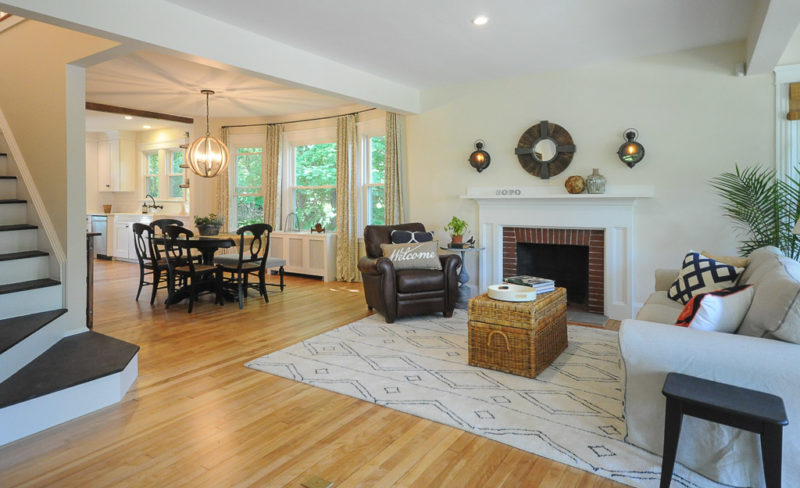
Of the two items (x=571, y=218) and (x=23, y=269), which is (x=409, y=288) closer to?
(x=571, y=218)

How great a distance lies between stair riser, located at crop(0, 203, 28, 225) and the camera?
142 inches

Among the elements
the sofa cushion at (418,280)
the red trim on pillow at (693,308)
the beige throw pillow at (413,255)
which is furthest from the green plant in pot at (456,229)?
the red trim on pillow at (693,308)

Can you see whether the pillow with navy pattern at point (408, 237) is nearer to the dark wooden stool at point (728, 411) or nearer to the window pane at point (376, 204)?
the window pane at point (376, 204)

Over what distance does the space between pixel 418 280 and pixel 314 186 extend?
3.67m

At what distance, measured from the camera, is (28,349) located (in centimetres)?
282

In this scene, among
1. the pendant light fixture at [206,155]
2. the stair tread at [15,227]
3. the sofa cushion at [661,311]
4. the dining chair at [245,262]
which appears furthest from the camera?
the pendant light fixture at [206,155]

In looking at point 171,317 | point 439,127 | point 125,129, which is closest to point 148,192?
point 125,129

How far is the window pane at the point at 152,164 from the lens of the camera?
32.6ft

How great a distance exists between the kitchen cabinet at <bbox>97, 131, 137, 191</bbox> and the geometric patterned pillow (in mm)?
10358

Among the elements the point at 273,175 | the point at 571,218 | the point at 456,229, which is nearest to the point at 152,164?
the point at 273,175

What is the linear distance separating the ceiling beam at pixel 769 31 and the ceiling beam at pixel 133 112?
786 cm

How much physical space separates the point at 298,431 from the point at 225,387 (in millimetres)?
830

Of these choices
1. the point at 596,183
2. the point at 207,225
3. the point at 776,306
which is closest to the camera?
A: the point at 776,306

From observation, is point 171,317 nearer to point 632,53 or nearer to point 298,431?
point 298,431
